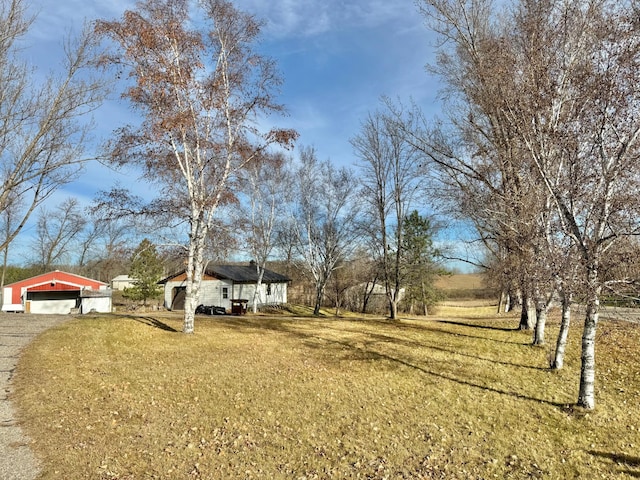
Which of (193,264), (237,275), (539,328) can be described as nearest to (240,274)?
(237,275)

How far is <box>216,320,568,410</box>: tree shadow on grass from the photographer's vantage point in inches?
349

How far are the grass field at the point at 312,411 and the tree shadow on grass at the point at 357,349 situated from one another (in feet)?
0.27

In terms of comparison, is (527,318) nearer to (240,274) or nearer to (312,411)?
(312,411)

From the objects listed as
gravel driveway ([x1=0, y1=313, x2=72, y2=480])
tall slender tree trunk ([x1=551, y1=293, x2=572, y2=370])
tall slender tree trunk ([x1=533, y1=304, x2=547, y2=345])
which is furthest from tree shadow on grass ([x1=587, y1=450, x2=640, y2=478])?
gravel driveway ([x1=0, y1=313, x2=72, y2=480])

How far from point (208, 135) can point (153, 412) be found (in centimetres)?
933

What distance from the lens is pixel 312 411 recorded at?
23.1 ft

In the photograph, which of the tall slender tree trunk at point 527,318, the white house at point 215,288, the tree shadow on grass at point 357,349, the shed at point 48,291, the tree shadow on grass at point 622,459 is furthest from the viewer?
the shed at point 48,291

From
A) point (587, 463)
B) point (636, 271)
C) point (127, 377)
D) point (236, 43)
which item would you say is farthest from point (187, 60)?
point (587, 463)

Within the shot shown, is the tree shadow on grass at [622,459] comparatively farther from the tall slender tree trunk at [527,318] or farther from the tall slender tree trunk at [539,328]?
the tall slender tree trunk at [527,318]

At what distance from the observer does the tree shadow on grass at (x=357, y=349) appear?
8.88 meters

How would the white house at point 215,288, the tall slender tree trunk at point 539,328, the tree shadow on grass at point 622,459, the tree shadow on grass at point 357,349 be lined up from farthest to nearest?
the white house at point 215,288
the tall slender tree trunk at point 539,328
the tree shadow on grass at point 357,349
the tree shadow on grass at point 622,459

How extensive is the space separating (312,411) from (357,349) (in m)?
5.26

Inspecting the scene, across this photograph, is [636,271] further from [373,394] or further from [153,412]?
[153,412]

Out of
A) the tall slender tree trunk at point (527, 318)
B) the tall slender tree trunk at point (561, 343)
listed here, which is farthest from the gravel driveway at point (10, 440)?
the tall slender tree trunk at point (527, 318)
